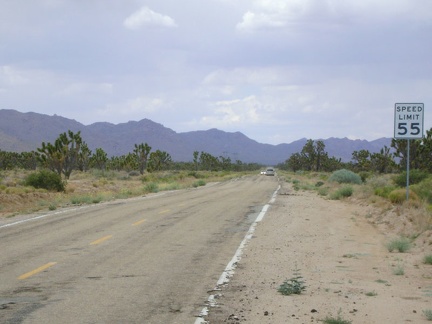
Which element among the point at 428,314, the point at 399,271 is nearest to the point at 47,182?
the point at 399,271

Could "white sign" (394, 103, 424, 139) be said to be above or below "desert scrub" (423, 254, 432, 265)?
above

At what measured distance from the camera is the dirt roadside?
7648 mm

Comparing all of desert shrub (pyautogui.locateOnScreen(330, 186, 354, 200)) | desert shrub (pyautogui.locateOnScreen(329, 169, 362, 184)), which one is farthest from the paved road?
desert shrub (pyautogui.locateOnScreen(329, 169, 362, 184))

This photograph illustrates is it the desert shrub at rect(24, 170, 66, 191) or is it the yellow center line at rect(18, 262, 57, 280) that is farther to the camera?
the desert shrub at rect(24, 170, 66, 191)

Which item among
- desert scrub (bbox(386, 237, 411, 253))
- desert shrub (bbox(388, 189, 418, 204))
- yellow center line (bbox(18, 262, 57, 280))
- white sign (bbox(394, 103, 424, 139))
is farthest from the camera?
desert shrub (bbox(388, 189, 418, 204))

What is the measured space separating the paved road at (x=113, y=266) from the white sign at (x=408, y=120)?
5.73m

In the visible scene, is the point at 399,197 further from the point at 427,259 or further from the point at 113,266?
the point at 113,266

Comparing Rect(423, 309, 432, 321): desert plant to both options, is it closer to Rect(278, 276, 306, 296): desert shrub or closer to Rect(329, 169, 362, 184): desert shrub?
Rect(278, 276, 306, 296): desert shrub

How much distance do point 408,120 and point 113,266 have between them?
10921 mm

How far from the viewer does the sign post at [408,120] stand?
17625 millimetres

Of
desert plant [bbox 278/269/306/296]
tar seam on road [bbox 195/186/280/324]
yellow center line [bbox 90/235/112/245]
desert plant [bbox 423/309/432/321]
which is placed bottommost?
yellow center line [bbox 90/235/112/245]

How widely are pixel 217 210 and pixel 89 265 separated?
12544 millimetres

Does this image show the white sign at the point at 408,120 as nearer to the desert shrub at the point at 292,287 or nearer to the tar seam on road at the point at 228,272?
the tar seam on road at the point at 228,272

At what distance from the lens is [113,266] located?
36.1ft
